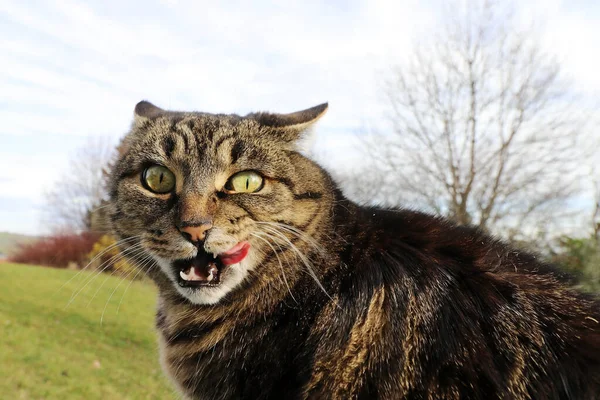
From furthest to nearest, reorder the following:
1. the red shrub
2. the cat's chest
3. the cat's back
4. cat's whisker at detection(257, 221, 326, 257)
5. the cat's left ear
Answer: the red shrub → the cat's left ear → cat's whisker at detection(257, 221, 326, 257) → the cat's chest → the cat's back

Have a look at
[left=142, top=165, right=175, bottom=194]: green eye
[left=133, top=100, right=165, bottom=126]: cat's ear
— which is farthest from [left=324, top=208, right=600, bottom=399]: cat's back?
[left=133, top=100, right=165, bottom=126]: cat's ear

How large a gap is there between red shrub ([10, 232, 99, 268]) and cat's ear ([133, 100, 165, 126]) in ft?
65.2

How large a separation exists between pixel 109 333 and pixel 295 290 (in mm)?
8361

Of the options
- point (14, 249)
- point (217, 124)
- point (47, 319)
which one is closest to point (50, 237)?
point (14, 249)

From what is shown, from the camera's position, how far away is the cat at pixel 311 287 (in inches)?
63.6

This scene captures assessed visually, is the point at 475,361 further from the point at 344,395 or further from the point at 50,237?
the point at 50,237

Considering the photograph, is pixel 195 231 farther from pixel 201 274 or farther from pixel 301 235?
pixel 301 235

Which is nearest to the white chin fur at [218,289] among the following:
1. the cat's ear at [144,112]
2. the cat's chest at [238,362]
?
the cat's chest at [238,362]

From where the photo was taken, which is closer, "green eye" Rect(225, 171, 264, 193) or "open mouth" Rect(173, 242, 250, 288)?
"open mouth" Rect(173, 242, 250, 288)

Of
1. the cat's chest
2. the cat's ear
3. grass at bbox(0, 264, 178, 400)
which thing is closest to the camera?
the cat's chest

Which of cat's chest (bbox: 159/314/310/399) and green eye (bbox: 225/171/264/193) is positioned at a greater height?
green eye (bbox: 225/171/264/193)

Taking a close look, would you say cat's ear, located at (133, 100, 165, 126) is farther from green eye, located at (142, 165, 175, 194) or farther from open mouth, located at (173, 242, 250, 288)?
open mouth, located at (173, 242, 250, 288)

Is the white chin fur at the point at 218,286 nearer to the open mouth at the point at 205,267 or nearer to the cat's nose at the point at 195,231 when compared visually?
the open mouth at the point at 205,267

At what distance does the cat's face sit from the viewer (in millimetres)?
1845
